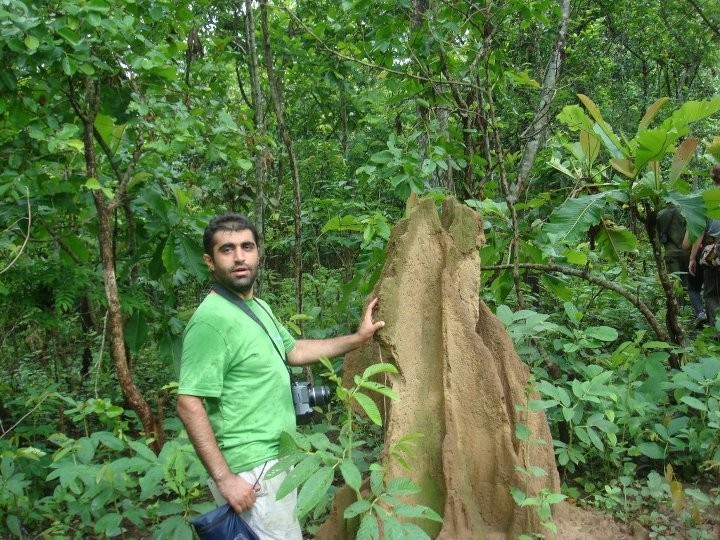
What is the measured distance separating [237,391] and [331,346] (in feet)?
2.27

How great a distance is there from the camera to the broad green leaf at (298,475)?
7.52 feet

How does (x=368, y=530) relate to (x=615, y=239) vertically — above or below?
below

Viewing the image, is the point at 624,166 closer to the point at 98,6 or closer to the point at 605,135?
the point at 605,135

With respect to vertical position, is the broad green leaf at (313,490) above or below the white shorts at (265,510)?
→ above

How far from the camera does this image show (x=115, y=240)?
4816 millimetres

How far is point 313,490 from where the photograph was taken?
2.28m

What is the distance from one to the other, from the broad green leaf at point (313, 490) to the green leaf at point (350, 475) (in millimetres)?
58

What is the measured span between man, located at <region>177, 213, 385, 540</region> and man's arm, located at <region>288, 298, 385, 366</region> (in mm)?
297

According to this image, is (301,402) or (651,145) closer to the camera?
(301,402)

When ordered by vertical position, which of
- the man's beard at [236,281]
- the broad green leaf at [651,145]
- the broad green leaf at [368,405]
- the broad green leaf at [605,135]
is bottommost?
the broad green leaf at [368,405]

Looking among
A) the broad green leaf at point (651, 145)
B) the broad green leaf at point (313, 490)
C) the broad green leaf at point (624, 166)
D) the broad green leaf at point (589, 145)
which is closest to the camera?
the broad green leaf at point (313, 490)

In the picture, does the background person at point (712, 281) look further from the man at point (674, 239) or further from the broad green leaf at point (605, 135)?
the broad green leaf at point (605, 135)

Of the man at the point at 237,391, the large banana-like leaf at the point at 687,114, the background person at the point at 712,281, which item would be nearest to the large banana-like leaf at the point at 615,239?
the large banana-like leaf at the point at 687,114

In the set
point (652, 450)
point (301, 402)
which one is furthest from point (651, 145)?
point (301, 402)
